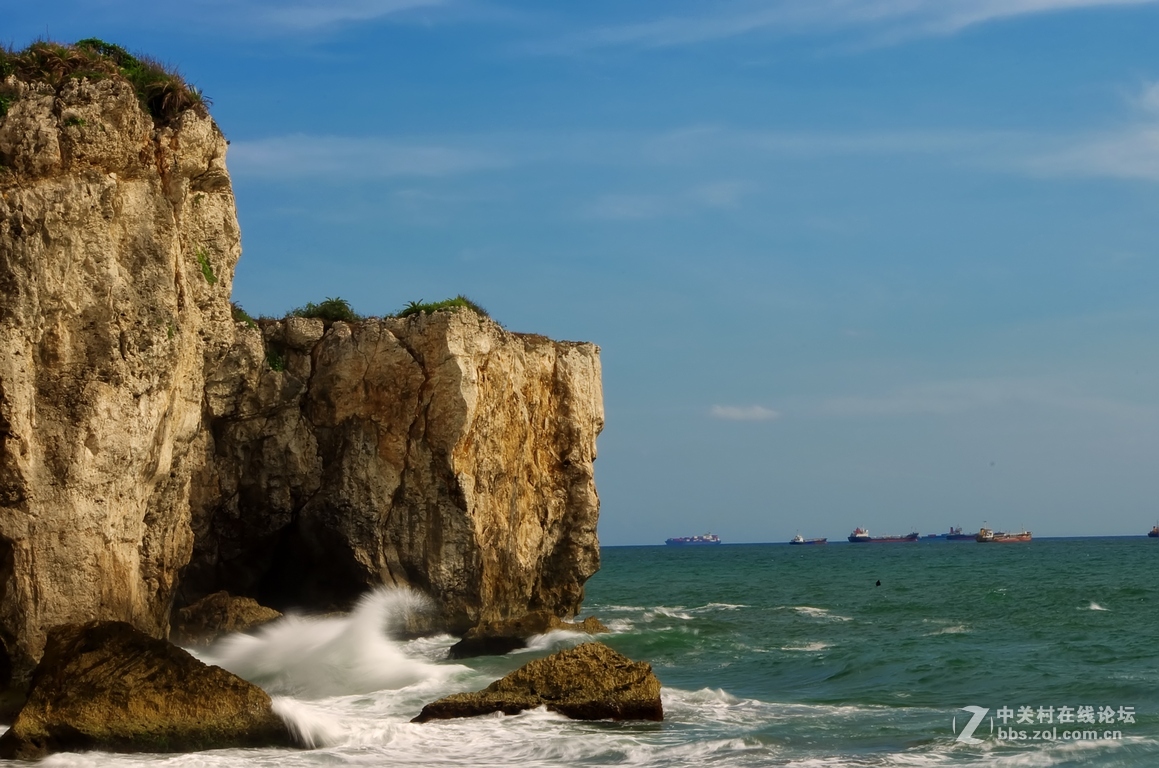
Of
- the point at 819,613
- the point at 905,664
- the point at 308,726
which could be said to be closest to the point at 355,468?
the point at 308,726

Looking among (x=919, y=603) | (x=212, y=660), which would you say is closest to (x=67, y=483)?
(x=212, y=660)

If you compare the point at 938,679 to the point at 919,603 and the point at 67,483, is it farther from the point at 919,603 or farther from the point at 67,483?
the point at 919,603

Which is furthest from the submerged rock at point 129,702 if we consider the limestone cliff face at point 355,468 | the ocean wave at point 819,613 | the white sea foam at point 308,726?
the ocean wave at point 819,613

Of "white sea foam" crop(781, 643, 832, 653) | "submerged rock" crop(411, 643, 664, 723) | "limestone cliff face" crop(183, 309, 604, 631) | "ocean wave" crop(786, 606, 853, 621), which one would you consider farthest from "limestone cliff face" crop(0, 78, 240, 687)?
"ocean wave" crop(786, 606, 853, 621)

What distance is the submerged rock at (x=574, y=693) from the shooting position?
17.8m

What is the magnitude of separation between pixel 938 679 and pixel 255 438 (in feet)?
46.6

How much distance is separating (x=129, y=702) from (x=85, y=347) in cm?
515

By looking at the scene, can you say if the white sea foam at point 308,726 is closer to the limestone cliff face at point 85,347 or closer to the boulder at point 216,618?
the limestone cliff face at point 85,347

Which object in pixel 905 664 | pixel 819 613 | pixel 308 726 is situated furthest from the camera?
pixel 819 613

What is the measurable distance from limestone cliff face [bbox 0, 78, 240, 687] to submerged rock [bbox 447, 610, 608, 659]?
7.10 m

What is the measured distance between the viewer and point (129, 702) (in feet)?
50.3

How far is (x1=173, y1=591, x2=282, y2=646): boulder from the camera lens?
24469mm

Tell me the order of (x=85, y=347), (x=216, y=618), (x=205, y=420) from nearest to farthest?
1. (x=85, y=347)
2. (x=216, y=618)
3. (x=205, y=420)

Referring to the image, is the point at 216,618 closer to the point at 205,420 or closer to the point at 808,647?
the point at 205,420
